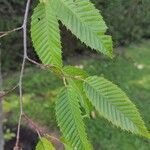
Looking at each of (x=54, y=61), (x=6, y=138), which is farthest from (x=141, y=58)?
(x=54, y=61)

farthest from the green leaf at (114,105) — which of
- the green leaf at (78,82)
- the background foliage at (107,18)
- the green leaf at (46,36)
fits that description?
the background foliage at (107,18)

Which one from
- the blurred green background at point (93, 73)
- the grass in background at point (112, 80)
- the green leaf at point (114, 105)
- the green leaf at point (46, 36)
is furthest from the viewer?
the grass in background at point (112, 80)

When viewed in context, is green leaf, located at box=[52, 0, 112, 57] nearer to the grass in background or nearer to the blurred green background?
the blurred green background

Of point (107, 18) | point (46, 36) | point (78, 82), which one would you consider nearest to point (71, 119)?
point (78, 82)

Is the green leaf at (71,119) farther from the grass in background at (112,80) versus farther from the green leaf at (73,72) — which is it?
the grass in background at (112,80)

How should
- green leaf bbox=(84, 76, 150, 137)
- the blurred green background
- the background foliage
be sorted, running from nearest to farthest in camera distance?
green leaf bbox=(84, 76, 150, 137)
the background foliage
the blurred green background

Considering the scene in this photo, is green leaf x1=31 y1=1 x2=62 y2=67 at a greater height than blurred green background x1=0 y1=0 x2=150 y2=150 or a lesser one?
greater

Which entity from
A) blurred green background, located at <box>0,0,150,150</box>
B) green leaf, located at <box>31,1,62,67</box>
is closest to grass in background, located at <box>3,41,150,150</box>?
blurred green background, located at <box>0,0,150,150</box>
